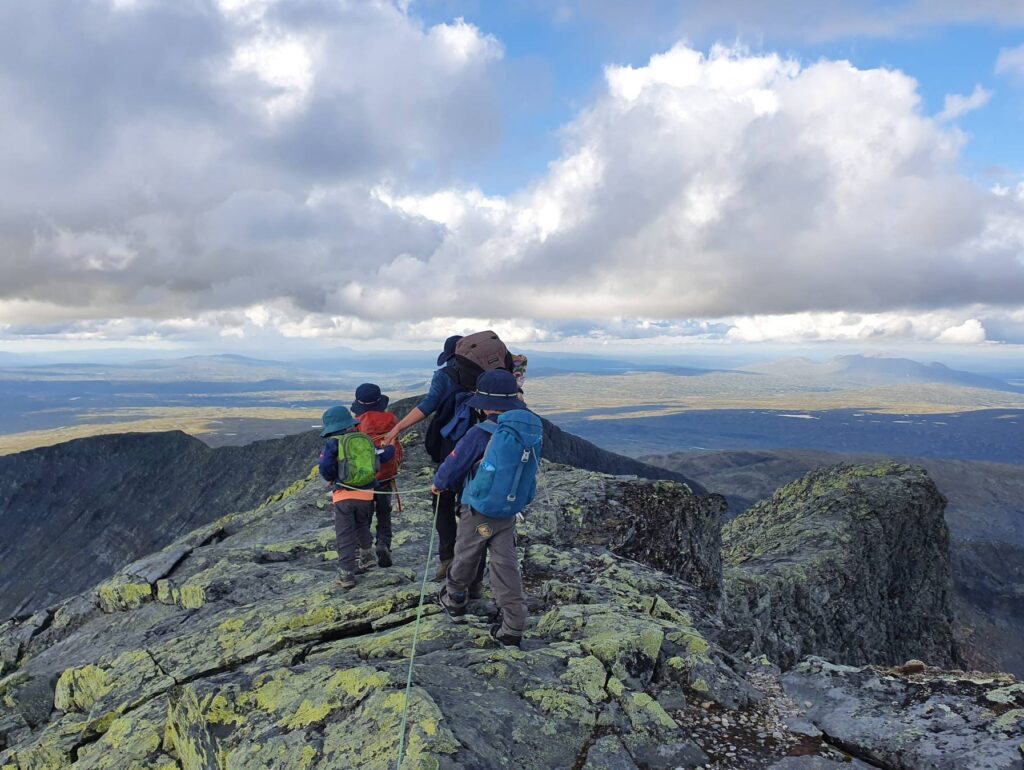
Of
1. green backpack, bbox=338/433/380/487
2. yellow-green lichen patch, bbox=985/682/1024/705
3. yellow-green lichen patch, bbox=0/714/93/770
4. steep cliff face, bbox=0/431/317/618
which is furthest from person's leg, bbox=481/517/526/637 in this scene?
steep cliff face, bbox=0/431/317/618

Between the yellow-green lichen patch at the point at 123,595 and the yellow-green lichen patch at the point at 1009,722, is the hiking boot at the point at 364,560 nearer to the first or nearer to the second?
the yellow-green lichen patch at the point at 123,595

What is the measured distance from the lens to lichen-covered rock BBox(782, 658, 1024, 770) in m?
6.36

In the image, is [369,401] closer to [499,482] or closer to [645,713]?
[499,482]

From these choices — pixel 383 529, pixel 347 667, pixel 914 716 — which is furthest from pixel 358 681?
pixel 914 716

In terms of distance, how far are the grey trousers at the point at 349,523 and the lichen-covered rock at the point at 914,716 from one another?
7.61 meters

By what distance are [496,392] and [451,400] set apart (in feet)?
6.90

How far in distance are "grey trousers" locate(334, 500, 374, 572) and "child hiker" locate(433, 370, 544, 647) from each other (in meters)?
3.04

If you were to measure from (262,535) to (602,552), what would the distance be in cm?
1054

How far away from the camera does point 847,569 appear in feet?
89.2

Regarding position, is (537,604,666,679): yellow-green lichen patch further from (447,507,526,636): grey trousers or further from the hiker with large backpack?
the hiker with large backpack

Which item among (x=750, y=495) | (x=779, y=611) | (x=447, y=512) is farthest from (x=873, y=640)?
(x=750, y=495)

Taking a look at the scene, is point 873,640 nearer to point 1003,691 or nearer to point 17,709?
point 1003,691

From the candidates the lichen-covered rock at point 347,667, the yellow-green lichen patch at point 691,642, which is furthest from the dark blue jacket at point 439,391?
the yellow-green lichen patch at point 691,642

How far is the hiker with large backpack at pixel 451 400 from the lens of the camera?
32.3 ft
